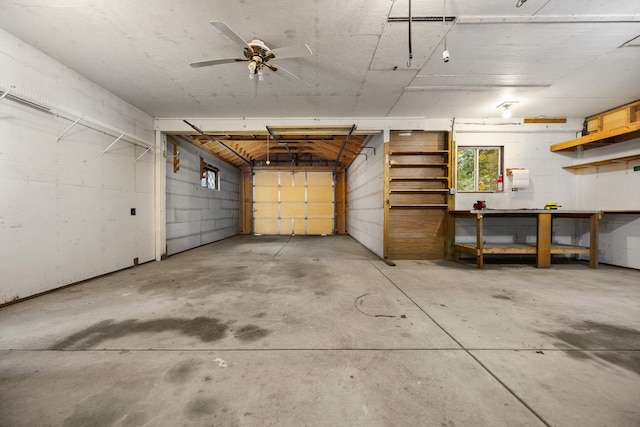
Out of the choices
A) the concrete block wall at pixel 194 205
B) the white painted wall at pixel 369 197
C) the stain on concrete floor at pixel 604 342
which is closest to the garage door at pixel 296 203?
the white painted wall at pixel 369 197

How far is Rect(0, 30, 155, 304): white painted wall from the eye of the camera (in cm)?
274

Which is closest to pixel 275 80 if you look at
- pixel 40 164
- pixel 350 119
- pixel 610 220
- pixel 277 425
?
pixel 350 119

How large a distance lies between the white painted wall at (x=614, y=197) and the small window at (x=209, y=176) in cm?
986

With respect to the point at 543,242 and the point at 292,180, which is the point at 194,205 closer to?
the point at 292,180

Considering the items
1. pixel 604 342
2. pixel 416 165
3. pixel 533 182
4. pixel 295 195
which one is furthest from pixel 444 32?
pixel 295 195

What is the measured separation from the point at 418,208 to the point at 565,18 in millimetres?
3408

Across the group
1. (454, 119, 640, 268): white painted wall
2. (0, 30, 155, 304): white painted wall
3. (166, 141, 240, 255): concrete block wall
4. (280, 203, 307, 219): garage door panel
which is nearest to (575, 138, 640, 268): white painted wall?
(454, 119, 640, 268): white painted wall

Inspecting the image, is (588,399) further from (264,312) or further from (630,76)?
(630,76)

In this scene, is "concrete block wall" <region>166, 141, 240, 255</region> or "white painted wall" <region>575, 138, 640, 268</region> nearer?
"white painted wall" <region>575, 138, 640, 268</region>

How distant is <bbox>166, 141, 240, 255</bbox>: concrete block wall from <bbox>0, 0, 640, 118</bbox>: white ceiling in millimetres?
2005

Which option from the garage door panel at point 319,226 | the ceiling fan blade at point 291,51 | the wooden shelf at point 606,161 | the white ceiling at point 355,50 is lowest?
the garage door panel at point 319,226

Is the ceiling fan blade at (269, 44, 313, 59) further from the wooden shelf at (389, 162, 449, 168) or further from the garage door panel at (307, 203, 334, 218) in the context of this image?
the garage door panel at (307, 203, 334, 218)

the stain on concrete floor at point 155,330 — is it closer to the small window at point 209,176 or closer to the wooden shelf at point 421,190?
the wooden shelf at point 421,190

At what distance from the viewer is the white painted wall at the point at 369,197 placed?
5676mm
